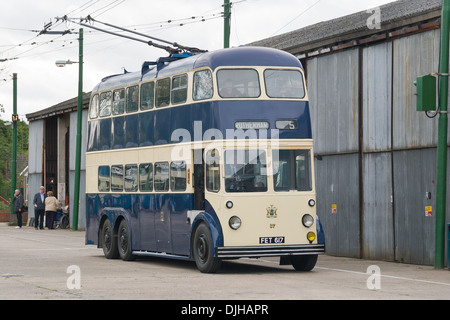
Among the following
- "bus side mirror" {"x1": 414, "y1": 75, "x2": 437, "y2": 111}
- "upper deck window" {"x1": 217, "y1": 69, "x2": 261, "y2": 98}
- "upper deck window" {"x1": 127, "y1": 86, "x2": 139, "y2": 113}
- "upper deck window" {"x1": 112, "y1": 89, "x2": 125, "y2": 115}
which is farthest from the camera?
"upper deck window" {"x1": 112, "y1": 89, "x2": 125, "y2": 115}

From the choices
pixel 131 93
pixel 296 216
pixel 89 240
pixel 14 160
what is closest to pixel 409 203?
pixel 296 216

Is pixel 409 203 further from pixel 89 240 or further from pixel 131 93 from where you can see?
pixel 89 240

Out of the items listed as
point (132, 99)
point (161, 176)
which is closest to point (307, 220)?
point (161, 176)

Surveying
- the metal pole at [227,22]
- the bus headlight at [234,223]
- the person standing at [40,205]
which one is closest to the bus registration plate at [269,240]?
the bus headlight at [234,223]

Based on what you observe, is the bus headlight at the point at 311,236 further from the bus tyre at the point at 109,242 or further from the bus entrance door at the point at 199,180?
the bus tyre at the point at 109,242

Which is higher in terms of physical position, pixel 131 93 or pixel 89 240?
pixel 131 93

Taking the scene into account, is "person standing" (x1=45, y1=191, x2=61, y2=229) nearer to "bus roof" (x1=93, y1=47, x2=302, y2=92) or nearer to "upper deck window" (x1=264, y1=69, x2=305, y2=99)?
"bus roof" (x1=93, y1=47, x2=302, y2=92)

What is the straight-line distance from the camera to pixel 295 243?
1991 centimetres

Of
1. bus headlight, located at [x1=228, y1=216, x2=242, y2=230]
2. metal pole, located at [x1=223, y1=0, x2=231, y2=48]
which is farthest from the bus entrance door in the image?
metal pole, located at [x1=223, y1=0, x2=231, y2=48]

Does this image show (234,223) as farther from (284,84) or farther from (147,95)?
(147,95)

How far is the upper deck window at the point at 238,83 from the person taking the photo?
65.8ft

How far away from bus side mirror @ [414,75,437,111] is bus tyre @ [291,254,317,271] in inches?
149

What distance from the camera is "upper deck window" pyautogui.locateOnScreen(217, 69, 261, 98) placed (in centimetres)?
2005

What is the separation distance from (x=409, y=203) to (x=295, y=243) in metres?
4.48
